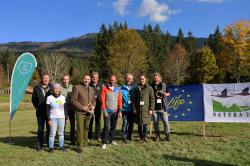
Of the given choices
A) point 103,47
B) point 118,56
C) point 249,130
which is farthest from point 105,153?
point 103,47

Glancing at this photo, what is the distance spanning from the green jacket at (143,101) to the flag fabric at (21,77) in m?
3.51

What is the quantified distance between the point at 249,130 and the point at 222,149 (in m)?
2.99

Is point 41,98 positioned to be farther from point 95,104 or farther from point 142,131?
point 142,131

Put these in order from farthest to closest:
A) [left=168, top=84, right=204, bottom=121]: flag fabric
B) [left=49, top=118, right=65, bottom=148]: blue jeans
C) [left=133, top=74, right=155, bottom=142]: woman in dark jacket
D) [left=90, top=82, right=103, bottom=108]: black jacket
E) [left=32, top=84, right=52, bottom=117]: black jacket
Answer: [left=168, top=84, right=204, bottom=121]: flag fabric < [left=90, top=82, right=103, bottom=108]: black jacket < [left=133, top=74, right=155, bottom=142]: woman in dark jacket < [left=32, top=84, right=52, bottom=117]: black jacket < [left=49, top=118, right=65, bottom=148]: blue jeans

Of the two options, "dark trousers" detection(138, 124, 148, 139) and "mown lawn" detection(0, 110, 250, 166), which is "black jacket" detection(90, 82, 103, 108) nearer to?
"mown lawn" detection(0, 110, 250, 166)

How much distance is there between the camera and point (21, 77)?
398 inches

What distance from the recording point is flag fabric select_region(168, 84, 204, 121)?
33.0ft

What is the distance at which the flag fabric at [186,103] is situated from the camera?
1005cm

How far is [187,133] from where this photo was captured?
33.9 ft

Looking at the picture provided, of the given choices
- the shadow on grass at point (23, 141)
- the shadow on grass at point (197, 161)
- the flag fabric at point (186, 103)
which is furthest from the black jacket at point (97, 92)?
the shadow on grass at point (197, 161)

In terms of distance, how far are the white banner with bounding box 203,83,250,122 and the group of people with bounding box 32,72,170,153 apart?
1593 mm

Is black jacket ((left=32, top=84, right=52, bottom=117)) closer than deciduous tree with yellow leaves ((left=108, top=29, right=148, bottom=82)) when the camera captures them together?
Yes

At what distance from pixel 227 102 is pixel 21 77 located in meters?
6.37

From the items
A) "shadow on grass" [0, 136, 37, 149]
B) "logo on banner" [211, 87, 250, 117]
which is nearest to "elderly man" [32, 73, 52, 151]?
"shadow on grass" [0, 136, 37, 149]
